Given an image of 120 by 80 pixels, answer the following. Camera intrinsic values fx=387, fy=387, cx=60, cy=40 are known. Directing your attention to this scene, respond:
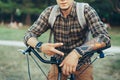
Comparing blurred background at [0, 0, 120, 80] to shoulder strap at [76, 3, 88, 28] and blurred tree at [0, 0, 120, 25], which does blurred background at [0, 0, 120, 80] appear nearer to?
blurred tree at [0, 0, 120, 25]

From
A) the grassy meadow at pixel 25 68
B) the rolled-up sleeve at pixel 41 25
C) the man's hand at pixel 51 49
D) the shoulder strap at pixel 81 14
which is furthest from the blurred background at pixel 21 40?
the man's hand at pixel 51 49

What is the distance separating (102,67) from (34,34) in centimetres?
665

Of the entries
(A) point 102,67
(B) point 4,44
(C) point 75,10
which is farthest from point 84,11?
(B) point 4,44

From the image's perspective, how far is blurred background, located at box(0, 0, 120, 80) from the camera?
370 inches

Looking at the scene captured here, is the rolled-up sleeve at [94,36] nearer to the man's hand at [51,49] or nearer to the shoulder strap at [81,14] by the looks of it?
the shoulder strap at [81,14]

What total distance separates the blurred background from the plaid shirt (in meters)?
4.85

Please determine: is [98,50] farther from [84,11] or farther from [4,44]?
[4,44]

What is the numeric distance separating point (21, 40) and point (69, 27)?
40.0 ft

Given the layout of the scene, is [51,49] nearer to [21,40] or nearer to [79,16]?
[79,16]

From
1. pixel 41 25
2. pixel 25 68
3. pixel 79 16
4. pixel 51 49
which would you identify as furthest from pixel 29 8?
pixel 51 49

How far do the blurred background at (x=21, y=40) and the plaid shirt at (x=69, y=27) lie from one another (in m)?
4.85

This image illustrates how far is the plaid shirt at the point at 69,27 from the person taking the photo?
373cm

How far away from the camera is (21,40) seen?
15.9 m

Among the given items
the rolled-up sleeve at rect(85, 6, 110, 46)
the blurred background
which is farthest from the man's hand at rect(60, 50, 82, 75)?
the blurred background
